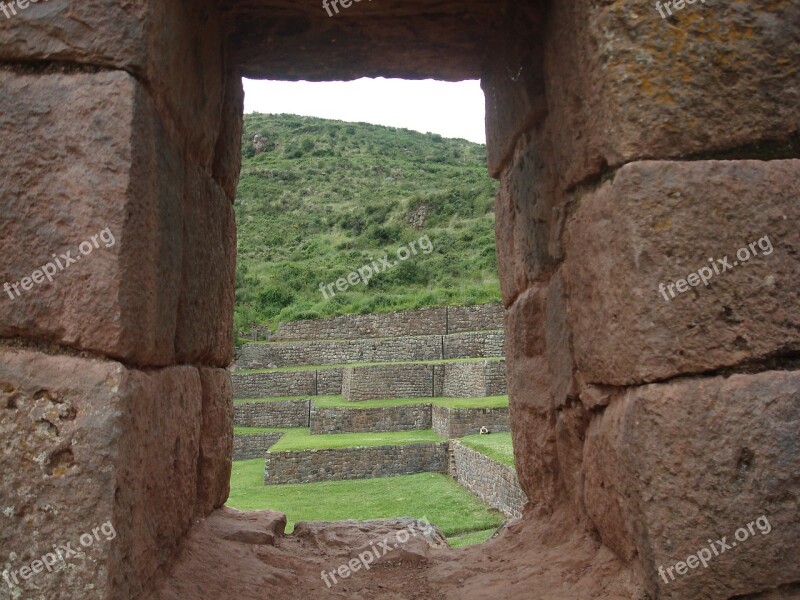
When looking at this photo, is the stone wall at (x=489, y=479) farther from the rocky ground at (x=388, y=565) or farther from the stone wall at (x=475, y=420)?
the rocky ground at (x=388, y=565)

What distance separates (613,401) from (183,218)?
1.95 metres

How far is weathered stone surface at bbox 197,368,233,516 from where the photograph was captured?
3.61 meters

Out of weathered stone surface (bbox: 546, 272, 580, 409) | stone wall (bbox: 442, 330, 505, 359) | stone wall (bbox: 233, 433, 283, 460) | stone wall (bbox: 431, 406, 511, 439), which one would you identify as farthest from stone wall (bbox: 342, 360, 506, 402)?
weathered stone surface (bbox: 546, 272, 580, 409)

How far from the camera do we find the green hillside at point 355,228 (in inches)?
1364

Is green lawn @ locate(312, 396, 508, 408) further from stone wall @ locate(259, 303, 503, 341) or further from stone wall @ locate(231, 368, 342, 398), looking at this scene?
stone wall @ locate(259, 303, 503, 341)

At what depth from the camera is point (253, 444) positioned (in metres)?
21.0

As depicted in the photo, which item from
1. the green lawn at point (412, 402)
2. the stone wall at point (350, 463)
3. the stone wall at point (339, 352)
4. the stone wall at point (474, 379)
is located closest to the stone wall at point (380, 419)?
the green lawn at point (412, 402)

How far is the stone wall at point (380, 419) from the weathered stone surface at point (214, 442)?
16.0m

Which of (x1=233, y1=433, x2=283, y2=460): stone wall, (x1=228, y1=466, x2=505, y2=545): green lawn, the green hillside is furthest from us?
the green hillside

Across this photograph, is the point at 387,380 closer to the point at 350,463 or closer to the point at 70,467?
the point at 350,463

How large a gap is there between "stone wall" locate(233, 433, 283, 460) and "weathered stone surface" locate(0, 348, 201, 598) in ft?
62.7

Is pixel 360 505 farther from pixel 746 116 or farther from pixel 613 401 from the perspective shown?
pixel 746 116

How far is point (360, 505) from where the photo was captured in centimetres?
1059

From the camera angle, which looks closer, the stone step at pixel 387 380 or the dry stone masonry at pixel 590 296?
the dry stone masonry at pixel 590 296
